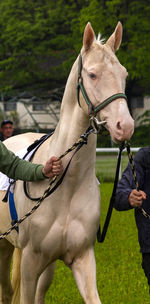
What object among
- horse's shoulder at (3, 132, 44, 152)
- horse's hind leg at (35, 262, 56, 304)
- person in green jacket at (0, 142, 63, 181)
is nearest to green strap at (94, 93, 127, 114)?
person in green jacket at (0, 142, 63, 181)

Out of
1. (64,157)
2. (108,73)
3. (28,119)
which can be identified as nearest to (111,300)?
(64,157)

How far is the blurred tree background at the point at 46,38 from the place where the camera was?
30031 mm

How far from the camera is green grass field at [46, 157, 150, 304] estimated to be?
21.2 feet

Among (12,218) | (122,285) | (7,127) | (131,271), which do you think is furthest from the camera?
(7,127)

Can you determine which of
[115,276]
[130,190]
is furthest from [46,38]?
[130,190]

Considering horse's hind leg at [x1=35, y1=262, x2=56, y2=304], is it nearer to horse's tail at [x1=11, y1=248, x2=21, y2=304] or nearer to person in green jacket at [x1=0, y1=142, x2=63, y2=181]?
horse's tail at [x1=11, y1=248, x2=21, y2=304]

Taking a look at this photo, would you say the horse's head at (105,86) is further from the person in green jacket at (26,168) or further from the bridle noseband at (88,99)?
the person in green jacket at (26,168)

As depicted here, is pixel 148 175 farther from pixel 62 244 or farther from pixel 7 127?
pixel 7 127

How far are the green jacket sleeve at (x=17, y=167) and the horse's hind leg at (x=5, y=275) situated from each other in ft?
5.08

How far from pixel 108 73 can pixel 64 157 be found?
0.80 metres

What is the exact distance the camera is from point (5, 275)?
242 inches

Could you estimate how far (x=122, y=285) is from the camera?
696 centimetres

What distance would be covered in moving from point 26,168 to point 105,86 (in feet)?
3.21

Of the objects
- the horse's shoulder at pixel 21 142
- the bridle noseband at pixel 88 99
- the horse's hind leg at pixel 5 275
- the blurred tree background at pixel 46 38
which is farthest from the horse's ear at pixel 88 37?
the blurred tree background at pixel 46 38
